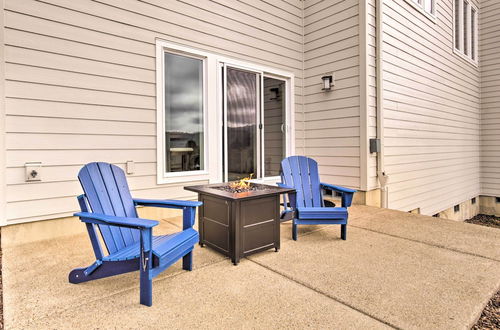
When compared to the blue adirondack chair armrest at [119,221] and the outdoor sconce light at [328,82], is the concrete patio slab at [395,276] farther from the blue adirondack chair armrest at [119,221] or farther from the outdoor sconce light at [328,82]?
the outdoor sconce light at [328,82]

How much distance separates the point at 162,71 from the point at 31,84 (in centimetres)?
142

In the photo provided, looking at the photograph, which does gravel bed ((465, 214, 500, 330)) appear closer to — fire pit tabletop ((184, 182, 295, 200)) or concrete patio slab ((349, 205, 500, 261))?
concrete patio slab ((349, 205, 500, 261))

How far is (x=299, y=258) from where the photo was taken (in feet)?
8.34

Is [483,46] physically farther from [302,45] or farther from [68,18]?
[68,18]

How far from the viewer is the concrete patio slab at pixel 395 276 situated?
1696mm

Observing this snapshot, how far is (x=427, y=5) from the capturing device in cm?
620

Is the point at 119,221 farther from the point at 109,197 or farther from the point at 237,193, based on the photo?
the point at 237,193

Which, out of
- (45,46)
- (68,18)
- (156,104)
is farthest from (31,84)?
(156,104)

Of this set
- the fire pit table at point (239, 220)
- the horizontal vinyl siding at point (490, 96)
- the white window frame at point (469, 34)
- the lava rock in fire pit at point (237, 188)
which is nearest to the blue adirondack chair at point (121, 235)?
the fire pit table at point (239, 220)

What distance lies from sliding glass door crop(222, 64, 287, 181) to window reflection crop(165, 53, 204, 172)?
426mm

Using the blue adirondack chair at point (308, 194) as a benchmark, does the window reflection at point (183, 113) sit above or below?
above

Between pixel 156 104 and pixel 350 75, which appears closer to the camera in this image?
pixel 156 104

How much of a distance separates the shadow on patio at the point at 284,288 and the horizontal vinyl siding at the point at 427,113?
8.54ft

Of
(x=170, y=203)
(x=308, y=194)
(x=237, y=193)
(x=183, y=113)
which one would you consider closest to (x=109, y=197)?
(x=170, y=203)
